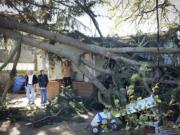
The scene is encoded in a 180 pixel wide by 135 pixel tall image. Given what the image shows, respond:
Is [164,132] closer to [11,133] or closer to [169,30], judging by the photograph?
[169,30]

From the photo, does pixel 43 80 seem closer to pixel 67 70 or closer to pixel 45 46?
pixel 67 70

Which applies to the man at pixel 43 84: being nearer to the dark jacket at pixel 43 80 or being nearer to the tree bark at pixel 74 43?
the dark jacket at pixel 43 80

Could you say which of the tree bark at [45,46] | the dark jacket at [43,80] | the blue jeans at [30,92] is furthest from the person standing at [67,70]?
the tree bark at [45,46]

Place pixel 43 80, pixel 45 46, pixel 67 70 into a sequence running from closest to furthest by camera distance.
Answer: pixel 45 46 → pixel 43 80 → pixel 67 70

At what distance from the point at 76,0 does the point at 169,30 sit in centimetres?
357

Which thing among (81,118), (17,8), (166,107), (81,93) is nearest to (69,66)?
(81,93)

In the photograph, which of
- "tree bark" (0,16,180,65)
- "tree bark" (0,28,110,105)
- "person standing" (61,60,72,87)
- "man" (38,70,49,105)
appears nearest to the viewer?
"tree bark" (0,16,180,65)

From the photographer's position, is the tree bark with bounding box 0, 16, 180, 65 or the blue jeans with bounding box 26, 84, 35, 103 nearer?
the tree bark with bounding box 0, 16, 180, 65

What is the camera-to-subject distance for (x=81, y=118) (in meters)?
15.5

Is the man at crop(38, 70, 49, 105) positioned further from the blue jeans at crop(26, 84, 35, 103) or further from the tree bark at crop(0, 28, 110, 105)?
the tree bark at crop(0, 28, 110, 105)

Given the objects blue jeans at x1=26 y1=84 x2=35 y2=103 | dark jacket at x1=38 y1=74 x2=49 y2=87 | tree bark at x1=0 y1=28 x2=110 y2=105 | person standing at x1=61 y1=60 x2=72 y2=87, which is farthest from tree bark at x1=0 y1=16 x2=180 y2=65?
person standing at x1=61 y1=60 x2=72 y2=87

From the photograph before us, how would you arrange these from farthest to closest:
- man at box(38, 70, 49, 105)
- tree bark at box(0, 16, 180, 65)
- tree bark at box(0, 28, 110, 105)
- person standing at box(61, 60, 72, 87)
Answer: person standing at box(61, 60, 72, 87) < man at box(38, 70, 49, 105) < tree bark at box(0, 28, 110, 105) < tree bark at box(0, 16, 180, 65)

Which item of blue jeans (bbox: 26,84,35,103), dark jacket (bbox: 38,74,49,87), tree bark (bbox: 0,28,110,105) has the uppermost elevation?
tree bark (bbox: 0,28,110,105)

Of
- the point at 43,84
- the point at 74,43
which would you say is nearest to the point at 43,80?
the point at 43,84
